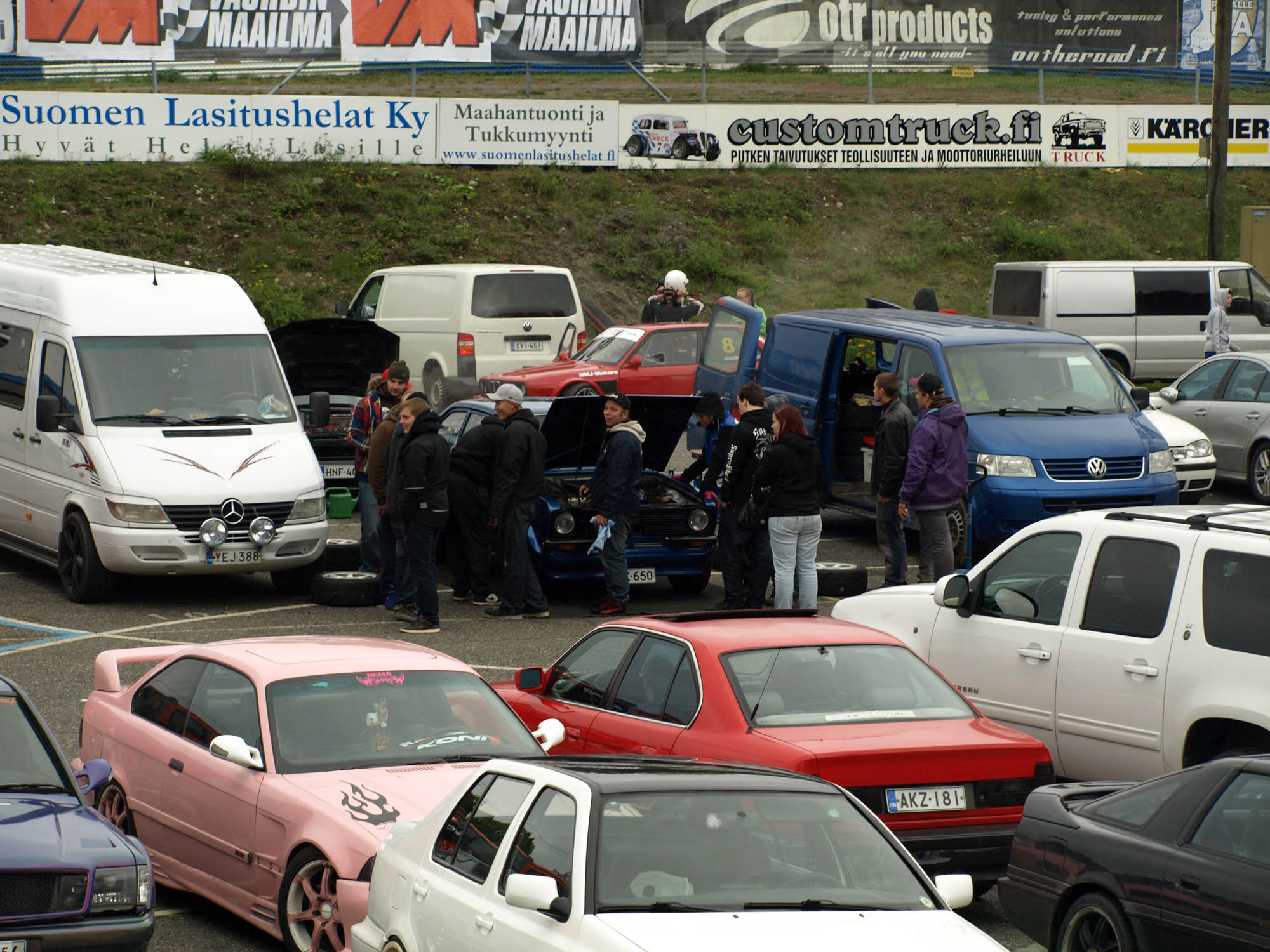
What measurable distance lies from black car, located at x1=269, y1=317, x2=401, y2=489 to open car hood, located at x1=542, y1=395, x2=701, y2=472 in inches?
157

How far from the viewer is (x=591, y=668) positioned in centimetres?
824

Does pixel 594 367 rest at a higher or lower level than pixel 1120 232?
lower

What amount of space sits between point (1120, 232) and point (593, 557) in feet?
92.7

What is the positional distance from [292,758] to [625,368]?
16.6 metres

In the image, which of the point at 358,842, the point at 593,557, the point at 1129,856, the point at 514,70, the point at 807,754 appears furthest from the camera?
the point at 514,70

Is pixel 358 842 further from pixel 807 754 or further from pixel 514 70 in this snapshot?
pixel 514 70

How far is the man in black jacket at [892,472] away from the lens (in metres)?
13.3

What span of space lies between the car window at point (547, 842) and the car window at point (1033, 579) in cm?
449

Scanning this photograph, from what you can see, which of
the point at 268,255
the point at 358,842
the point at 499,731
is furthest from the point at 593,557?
the point at 268,255

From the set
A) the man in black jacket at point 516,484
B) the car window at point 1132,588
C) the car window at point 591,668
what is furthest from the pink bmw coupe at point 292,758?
the man in black jacket at point 516,484

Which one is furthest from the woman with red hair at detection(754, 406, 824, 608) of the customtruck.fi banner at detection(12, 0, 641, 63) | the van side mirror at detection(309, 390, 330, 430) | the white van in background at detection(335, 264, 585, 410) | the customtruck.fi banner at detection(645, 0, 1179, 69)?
the customtruck.fi banner at detection(645, 0, 1179, 69)

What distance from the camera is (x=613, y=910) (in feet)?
14.6

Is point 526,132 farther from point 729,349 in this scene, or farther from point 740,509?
point 740,509

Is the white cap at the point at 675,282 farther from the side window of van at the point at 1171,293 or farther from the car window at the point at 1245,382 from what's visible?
the car window at the point at 1245,382
